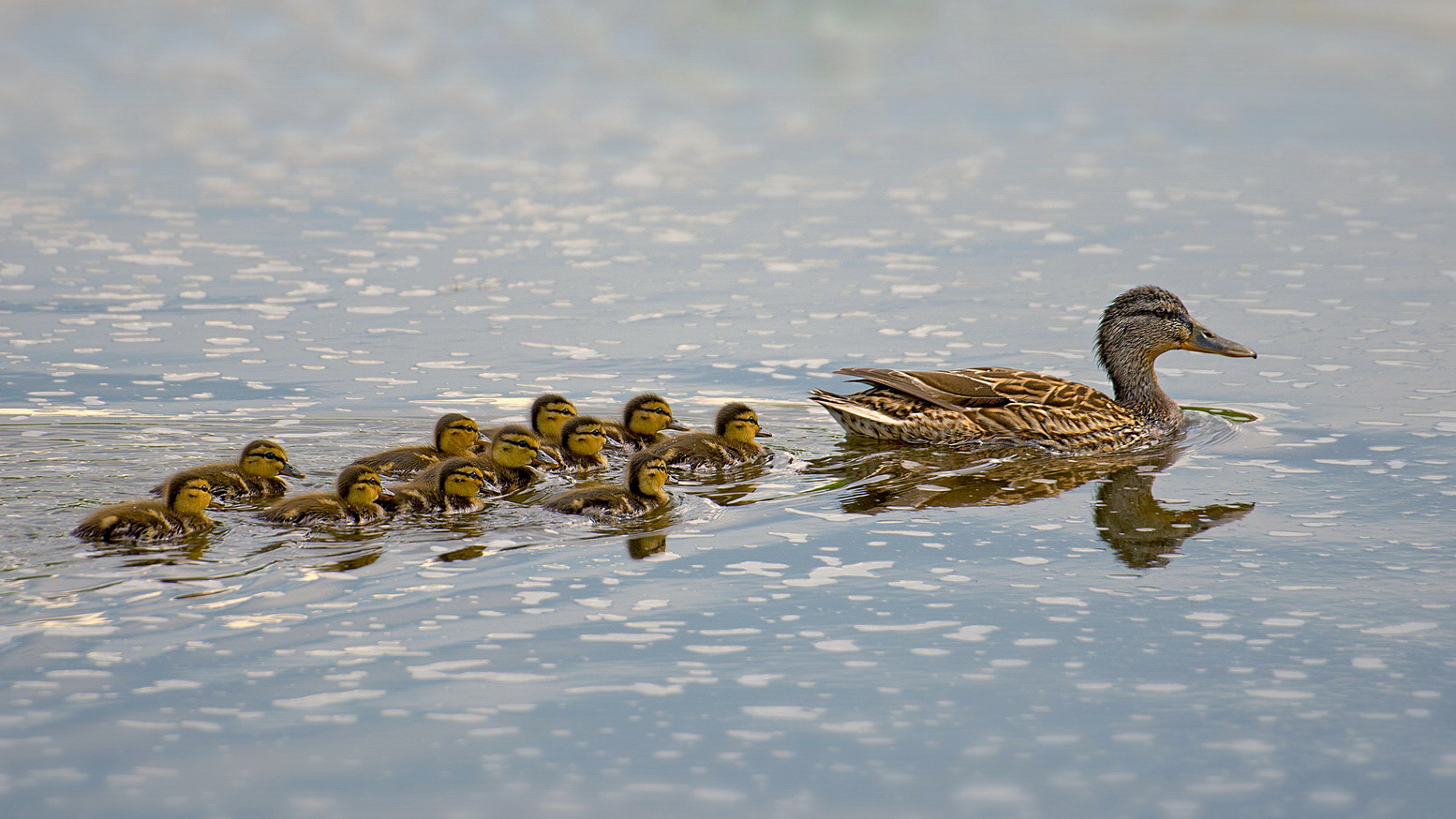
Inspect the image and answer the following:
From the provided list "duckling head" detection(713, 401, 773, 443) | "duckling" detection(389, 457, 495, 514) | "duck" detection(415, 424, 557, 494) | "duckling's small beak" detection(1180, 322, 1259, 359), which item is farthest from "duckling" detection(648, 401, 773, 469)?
"duckling's small beak" detection(1180, 322, 1259, 359)

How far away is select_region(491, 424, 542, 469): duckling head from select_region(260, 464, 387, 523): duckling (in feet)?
2.84

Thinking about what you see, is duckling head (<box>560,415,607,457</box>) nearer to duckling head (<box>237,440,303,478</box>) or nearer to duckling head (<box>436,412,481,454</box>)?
duckling head (<box>436,412,481,454</box>)

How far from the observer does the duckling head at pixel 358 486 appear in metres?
6.40

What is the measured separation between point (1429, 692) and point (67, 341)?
717 cm

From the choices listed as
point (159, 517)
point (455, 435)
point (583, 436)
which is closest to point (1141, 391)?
point (583, 436)

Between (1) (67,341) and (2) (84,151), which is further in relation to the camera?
(2) (84,151)

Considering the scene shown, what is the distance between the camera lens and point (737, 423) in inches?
299

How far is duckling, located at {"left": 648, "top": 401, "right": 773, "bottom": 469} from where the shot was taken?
7414 millimetres

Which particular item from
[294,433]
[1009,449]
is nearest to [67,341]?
[294,433]

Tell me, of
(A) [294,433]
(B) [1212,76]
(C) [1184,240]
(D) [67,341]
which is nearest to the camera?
(A) [294,433]

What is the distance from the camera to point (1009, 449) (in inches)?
320

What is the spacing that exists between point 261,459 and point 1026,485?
3.22 metres

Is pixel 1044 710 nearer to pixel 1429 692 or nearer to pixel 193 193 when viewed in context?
pixel 1429 692

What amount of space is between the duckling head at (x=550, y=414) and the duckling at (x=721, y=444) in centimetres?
49
